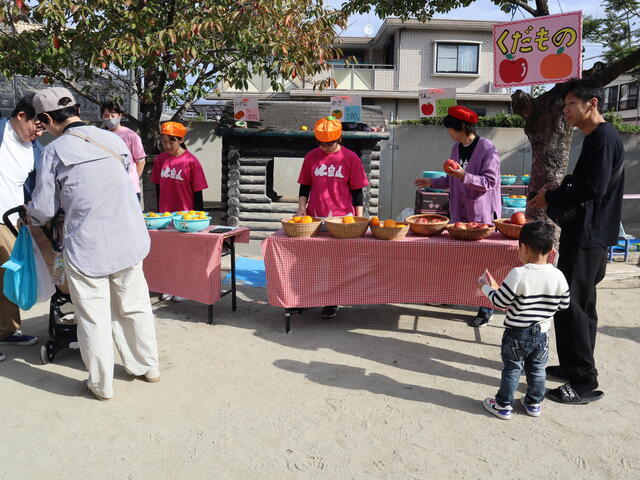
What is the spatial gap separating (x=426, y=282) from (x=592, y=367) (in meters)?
1.45

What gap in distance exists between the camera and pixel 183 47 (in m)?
6.09

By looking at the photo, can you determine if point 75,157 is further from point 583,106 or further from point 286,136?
point 286,136

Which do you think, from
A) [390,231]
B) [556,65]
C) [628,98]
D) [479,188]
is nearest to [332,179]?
[390,231]

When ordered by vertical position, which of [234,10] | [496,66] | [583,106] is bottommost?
[583,106]

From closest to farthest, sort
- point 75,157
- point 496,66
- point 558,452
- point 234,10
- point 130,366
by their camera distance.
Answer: point 558,452 < point 75,157 < point 130,366 < point 496,66 < point 234,10

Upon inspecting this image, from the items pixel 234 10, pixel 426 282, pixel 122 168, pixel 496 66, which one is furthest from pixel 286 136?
pixel 122 168

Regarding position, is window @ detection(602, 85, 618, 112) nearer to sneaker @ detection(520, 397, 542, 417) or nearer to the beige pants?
sneaker @ detection(520, 397, 542, 417)

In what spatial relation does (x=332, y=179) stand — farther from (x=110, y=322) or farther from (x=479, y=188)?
(x=110, y=322)

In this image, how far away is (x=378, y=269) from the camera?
4.65 m

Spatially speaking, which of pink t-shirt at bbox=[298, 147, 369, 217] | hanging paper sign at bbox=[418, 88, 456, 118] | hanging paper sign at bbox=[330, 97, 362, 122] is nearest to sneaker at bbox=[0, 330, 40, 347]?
pink t-shirt at bbox=[298, 147, 369, 217]

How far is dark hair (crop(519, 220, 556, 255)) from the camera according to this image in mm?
3131

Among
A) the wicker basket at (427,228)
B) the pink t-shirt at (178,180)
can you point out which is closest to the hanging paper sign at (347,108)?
the pink t-shirt at (178,180)

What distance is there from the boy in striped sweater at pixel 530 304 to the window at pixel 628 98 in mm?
35055

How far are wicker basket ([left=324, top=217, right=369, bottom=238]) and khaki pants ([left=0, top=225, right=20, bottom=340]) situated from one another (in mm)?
2651
